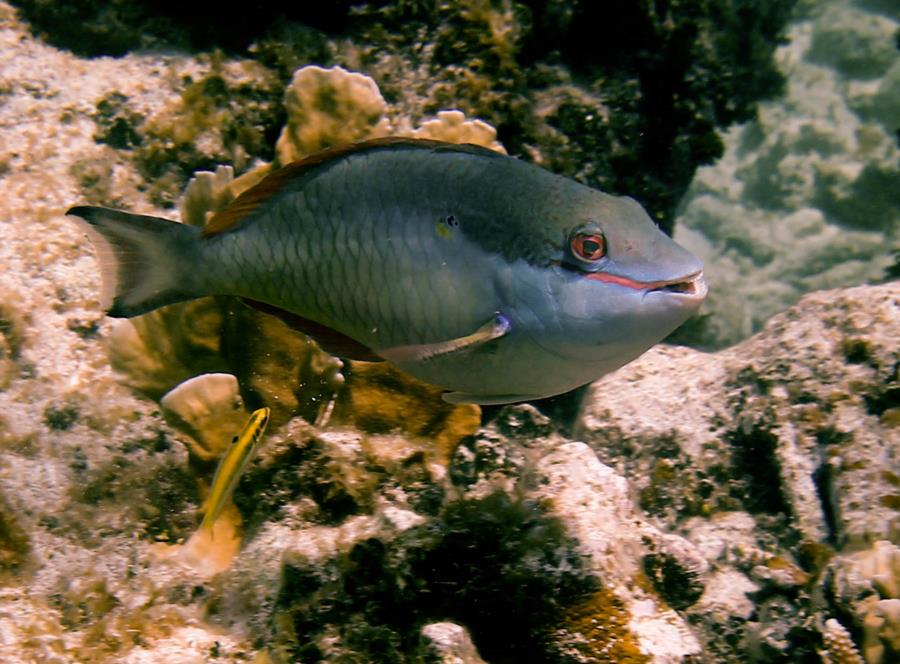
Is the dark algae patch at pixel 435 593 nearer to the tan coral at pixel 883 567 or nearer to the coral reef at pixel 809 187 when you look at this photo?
the tan coral at pixel 883 567

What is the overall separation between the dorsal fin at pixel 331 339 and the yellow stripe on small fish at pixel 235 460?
16.4 inches

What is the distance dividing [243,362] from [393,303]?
143 centimetres

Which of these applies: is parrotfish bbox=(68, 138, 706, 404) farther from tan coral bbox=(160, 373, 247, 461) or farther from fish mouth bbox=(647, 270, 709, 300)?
tan coral bbox=(160, 373, 247, 461)

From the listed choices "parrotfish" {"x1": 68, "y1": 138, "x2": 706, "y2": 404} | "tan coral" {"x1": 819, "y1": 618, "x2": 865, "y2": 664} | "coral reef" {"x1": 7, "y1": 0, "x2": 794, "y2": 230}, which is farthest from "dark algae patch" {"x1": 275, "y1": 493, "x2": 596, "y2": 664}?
"coral reef" {"x1": 7, "y1": 0, "x2": 794, "y2": 230}

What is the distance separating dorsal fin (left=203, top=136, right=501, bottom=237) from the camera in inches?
81.4

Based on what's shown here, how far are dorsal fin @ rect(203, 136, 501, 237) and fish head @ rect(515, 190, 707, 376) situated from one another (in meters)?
0.43

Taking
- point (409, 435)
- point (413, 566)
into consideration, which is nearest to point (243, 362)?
point (409, 435)

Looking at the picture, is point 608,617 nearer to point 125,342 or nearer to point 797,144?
point 125,342

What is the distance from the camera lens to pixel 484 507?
8.37ft

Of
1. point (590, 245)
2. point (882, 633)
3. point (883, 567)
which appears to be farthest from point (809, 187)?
point (590, 245)

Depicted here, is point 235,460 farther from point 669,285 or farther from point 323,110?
point 323,110

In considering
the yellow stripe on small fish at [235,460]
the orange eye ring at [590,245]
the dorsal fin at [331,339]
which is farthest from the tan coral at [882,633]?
the yellow stripe on small fish at [235,460]

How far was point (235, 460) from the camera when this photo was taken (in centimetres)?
236

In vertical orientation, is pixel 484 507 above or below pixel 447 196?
below
